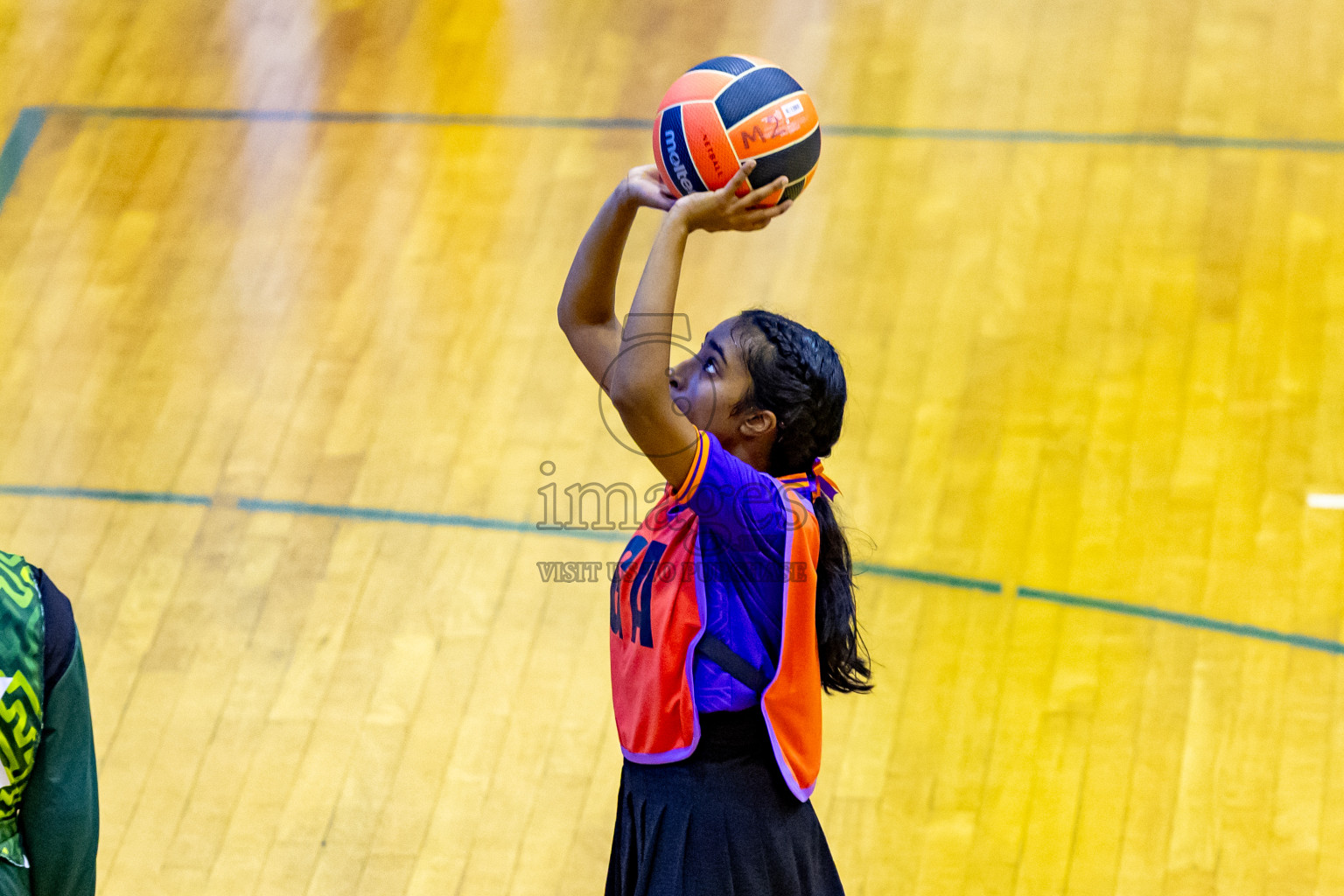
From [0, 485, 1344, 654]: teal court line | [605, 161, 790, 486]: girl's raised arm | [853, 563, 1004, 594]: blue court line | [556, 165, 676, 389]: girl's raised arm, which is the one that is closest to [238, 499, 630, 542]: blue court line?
[0, 485, 1344, 654]: teal court line

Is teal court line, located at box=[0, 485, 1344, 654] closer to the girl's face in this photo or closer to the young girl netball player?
the young girl netball player

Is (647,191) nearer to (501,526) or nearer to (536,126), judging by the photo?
(501,526)

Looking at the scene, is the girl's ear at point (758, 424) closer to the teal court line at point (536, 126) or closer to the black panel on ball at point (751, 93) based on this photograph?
the black panel on ball at point (751, 93)

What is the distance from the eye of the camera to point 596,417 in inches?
158

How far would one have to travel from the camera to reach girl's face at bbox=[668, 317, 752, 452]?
2035mm

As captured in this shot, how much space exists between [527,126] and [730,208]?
9.91 ft

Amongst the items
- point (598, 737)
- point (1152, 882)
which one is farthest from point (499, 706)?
point (1152, 882)

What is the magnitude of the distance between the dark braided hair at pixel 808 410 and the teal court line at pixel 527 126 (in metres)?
2.78

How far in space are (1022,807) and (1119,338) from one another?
5.02ft

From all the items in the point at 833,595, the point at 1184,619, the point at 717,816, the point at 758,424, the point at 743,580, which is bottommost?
the point at 1184,619

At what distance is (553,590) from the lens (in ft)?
12.0

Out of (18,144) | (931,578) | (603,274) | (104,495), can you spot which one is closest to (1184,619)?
(931,578)

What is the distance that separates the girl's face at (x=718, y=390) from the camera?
204cm

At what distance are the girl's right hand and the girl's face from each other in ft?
0.70
